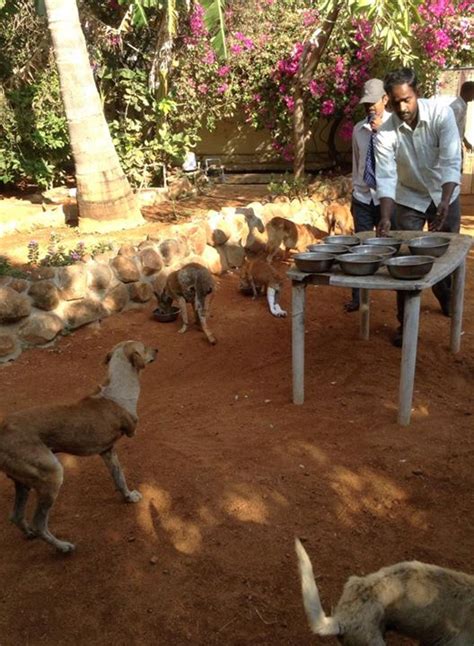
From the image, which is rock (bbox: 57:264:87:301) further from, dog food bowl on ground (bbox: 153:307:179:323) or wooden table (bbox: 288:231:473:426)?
wooden table (bbox: 288:231:473:426)

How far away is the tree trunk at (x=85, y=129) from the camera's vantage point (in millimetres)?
8430

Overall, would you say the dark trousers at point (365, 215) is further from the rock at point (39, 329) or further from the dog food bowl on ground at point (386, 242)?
the rock at point (39, 329)

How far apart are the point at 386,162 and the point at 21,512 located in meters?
3.97

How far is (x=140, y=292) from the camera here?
6.80 metres

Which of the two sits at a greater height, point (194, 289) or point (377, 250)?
point (377, 250)

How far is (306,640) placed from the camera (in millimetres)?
2600

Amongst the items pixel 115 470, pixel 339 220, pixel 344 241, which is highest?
pixel 344 241

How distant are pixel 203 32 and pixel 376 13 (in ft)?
18.6

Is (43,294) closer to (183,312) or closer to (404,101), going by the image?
(183,312)

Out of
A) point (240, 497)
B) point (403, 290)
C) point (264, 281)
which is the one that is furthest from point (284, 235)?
point (240, 497)

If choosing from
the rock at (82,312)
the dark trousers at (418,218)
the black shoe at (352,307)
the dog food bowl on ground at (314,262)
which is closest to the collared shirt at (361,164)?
the dark trousers at (418,218)

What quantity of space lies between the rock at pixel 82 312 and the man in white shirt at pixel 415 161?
10.0 ft

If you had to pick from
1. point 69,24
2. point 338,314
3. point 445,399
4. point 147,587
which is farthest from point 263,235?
point 147,587

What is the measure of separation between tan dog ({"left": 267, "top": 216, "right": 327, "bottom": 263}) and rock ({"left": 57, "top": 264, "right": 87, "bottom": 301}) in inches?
119
